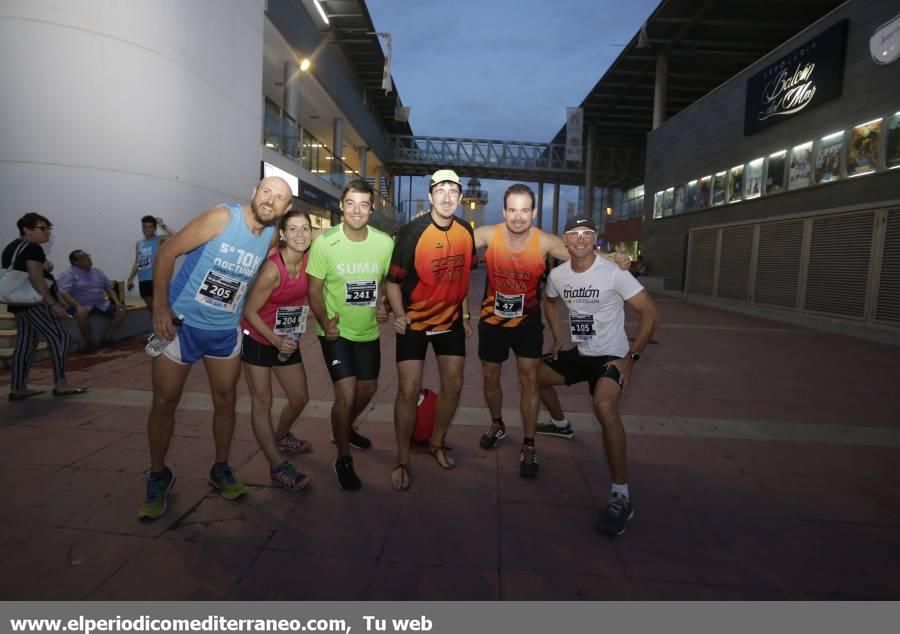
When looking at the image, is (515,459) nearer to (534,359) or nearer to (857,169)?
(534,359)

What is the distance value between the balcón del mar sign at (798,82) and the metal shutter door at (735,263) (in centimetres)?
345

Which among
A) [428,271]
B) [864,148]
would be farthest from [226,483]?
[864,148]

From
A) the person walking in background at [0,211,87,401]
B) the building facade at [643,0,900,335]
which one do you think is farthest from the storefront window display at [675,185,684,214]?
the person walking in background at [0,211,87,401]

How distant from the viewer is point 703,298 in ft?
64.6

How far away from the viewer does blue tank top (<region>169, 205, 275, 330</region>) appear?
296cm

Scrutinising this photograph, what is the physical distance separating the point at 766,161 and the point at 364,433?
17.1m

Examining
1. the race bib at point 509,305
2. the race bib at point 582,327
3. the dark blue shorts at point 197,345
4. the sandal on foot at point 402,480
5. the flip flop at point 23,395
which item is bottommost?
the flip flop at point 23,395

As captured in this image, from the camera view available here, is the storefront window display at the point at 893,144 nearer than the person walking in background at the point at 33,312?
No

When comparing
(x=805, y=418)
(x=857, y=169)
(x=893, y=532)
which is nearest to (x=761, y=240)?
(x=857, y=169)

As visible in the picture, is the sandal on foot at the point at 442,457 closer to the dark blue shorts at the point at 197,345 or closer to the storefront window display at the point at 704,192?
the dark blue shorts at the point at 197,345

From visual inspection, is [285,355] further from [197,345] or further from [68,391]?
[68,391]

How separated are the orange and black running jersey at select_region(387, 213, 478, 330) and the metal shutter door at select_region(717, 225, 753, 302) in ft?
53.2

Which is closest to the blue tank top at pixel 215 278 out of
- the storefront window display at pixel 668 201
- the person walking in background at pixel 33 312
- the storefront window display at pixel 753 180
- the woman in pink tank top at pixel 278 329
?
→ the woman in pink tank top at pixel 278 329

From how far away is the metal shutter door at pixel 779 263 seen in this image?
1434cm
